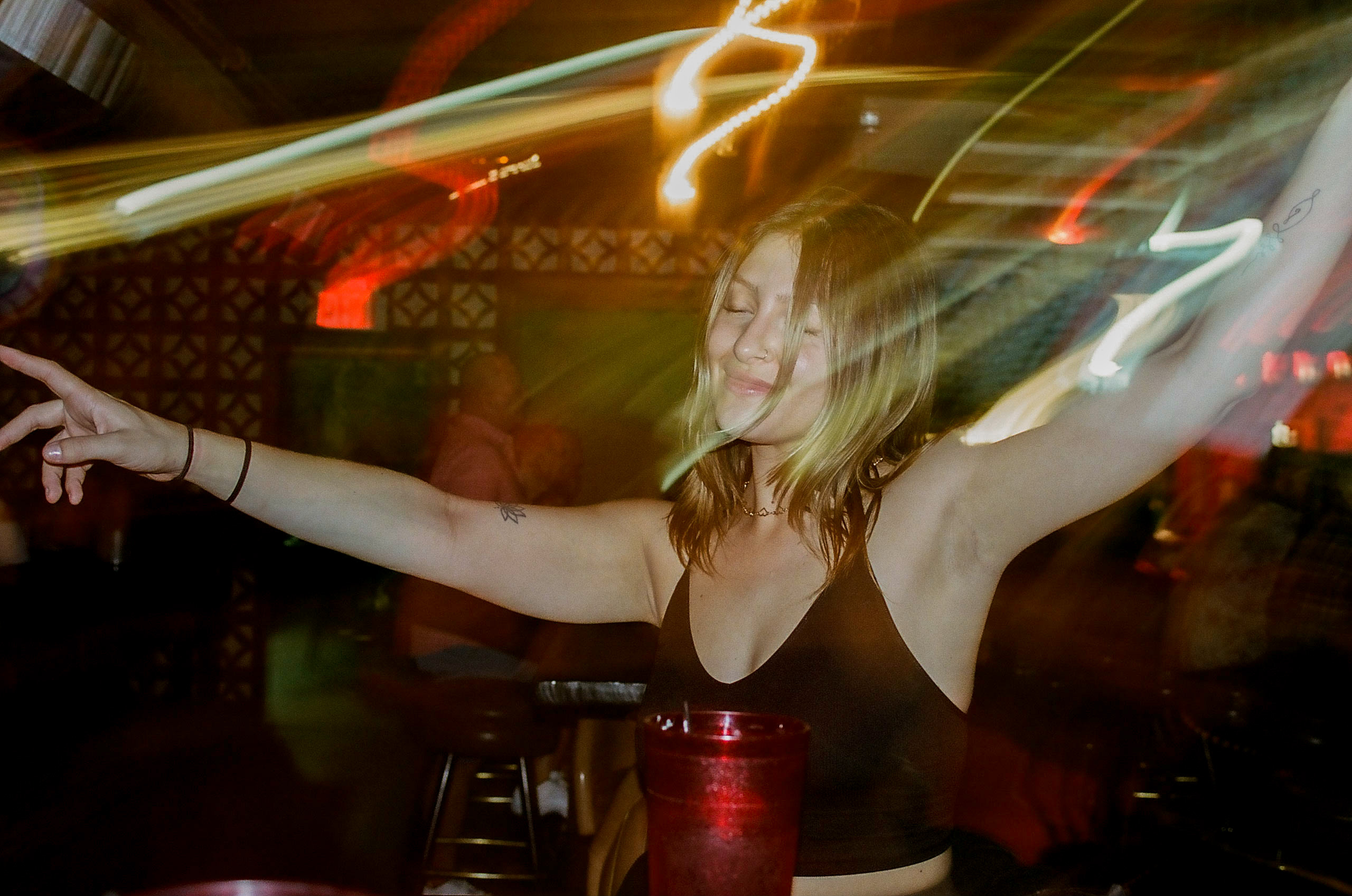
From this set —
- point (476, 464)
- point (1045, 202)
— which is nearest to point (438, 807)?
point (476, 464)

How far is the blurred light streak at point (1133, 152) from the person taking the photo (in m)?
5.19

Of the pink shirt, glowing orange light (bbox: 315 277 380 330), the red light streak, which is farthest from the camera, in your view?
glowing orange light (bbox: 315 277 380 330)

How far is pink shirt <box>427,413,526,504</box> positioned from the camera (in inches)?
180

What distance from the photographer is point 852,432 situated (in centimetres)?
155

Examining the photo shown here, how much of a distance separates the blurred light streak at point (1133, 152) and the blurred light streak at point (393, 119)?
7.43 feet

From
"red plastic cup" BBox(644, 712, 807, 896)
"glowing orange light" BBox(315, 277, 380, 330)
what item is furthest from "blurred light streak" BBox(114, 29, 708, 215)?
"red plastic cup" BBox(644, 712, 807, 896)

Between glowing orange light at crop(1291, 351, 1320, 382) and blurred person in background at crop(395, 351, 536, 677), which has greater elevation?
glowing orange light at crop(1291, 351, 1320, 382)

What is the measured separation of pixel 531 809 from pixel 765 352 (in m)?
3.07

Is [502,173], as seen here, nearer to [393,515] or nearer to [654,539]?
[654,539]

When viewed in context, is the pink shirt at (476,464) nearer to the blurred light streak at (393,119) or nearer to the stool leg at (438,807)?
the stool leg at (438,807)

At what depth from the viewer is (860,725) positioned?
4.52 feet

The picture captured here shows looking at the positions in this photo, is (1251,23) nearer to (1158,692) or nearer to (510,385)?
(1158,692)

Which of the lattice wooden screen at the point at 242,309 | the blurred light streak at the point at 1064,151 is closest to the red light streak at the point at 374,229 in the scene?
the lattice wooden screen at the point at 242,309

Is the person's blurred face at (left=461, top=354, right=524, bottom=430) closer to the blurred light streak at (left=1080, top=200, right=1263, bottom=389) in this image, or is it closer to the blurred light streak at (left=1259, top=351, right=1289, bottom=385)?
the blurred light streak at (left=1080, top=200, right=1263, bottom=389)
